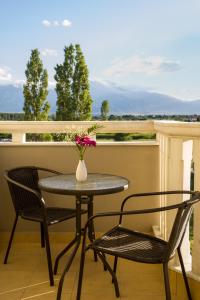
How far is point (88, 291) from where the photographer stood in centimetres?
271

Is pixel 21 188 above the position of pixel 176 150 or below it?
below

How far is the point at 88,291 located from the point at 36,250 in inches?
36.9

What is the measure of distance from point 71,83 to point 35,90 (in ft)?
11.7

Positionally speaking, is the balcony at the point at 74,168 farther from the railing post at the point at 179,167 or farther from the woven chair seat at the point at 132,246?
the woven chair seat at the point at 132,246

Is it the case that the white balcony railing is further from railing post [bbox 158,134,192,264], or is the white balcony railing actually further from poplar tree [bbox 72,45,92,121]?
poplar tree [bbox 72,45,92,121]

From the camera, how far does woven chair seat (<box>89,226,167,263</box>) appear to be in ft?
6.82

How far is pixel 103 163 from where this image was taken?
12.0ft

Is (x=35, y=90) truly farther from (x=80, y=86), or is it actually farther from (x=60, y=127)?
(x=60, y=127)

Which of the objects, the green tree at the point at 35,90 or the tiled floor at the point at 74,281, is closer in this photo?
the tiled floor at the point at 74,281

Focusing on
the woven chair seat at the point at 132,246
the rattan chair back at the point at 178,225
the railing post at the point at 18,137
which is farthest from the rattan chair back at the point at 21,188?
the rattan chair back at the point at 178,225

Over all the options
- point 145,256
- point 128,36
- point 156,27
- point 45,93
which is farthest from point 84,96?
point 145,256

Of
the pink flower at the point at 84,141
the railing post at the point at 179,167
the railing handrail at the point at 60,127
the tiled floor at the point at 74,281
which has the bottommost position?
the tiled floor at the point at 74,281

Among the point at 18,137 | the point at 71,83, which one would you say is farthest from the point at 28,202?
the point at 71,83

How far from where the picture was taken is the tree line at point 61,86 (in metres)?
38.9
